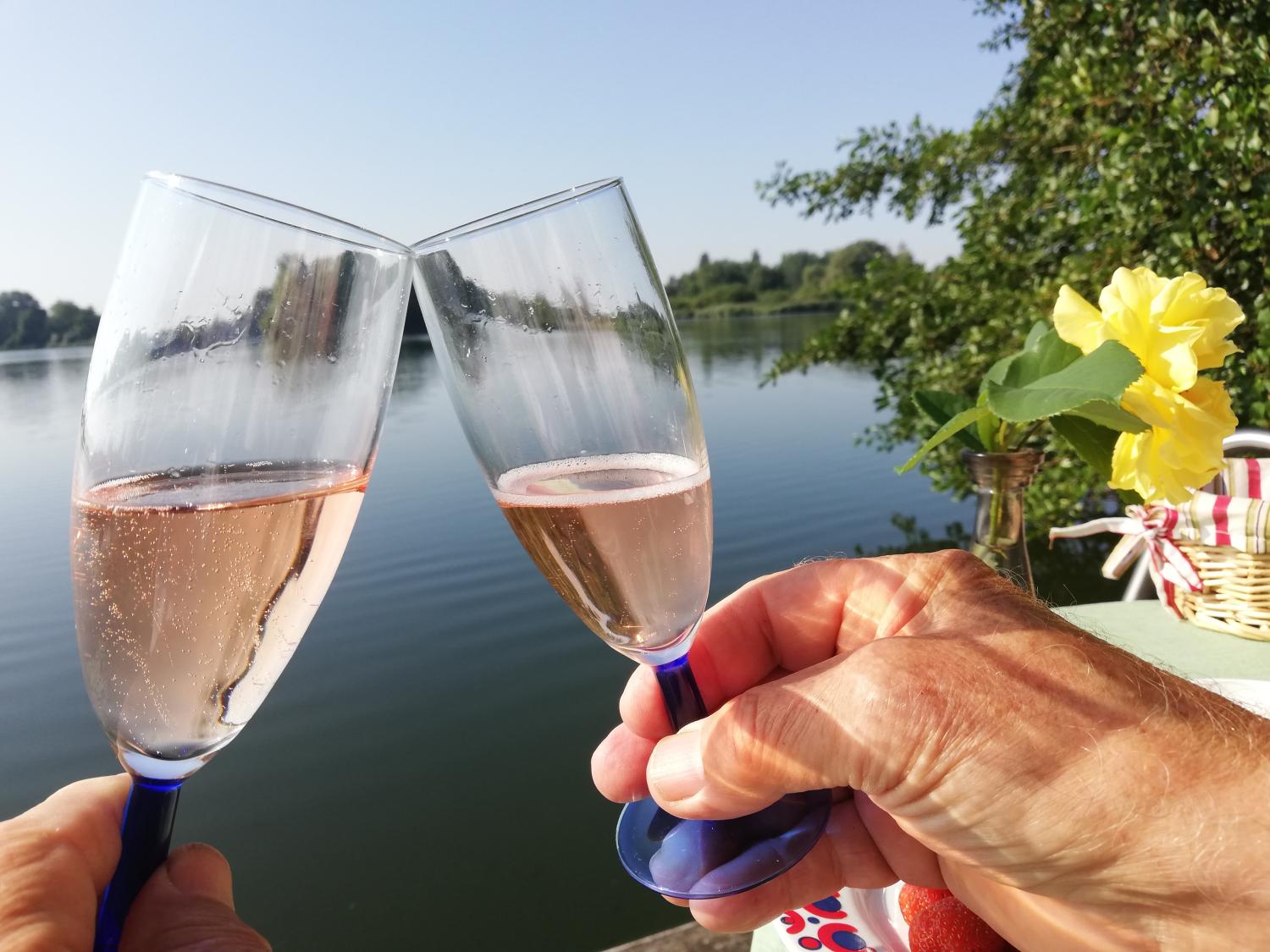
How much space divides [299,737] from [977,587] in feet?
16.5

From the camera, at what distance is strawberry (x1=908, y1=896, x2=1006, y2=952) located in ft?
3.93

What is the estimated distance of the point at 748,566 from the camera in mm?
7637

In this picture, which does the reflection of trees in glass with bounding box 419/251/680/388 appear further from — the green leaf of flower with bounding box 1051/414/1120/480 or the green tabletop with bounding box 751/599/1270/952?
the green tabletop with bounding box 751/599/1270/952

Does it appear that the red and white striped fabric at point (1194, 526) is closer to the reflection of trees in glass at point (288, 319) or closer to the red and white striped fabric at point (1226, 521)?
the red and white striped fabric at point (1226, 521)

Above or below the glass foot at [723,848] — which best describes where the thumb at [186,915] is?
above

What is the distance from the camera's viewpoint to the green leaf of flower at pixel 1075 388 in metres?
1.17

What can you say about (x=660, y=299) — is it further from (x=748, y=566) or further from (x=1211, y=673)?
(x=748, y=566)

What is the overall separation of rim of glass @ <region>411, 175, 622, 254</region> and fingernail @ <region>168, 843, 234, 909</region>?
737 mm

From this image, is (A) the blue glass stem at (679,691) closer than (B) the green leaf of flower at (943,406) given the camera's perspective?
Yes

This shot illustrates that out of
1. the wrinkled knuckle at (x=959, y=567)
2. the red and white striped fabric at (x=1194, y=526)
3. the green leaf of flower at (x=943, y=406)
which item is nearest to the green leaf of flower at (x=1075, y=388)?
the wrinkled knuckle at (x=959, y=567)

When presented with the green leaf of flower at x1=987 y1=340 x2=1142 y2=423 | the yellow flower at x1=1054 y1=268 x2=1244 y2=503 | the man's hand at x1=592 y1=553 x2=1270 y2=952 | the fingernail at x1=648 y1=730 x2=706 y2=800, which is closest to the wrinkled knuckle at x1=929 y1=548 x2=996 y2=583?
the man's hand at x1=592 y1=553 x2=1270 y2=952

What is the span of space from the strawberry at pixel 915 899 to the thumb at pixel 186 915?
36.0 inches

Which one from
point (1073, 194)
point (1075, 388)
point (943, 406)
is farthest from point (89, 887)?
point (1073, 194)

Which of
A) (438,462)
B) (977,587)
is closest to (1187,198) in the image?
(977,587)
